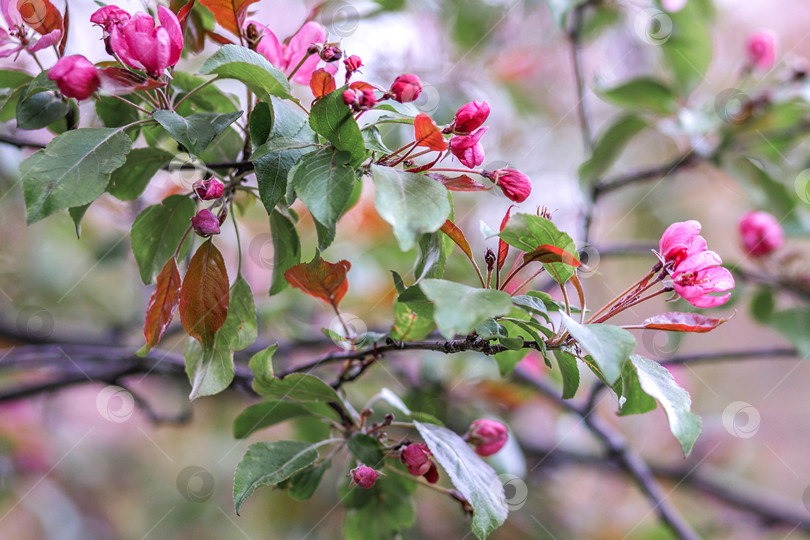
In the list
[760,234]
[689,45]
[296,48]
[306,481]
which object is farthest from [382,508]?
[689,45]

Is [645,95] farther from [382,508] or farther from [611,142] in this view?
[382,508]

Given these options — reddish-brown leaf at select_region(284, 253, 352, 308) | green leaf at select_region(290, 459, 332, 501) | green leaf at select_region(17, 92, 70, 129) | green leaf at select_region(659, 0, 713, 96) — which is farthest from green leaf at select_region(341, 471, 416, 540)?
green leaf at select_region(659, 0, 713, 96)

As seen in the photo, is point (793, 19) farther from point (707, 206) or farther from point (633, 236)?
point (633, 236)

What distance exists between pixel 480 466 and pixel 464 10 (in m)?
1.08

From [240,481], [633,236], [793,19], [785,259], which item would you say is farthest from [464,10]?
[793,19]

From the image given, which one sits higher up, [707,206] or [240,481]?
[240,481]

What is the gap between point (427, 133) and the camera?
1.55ft

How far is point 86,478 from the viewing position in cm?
175

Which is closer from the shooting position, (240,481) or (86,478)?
(240,481)

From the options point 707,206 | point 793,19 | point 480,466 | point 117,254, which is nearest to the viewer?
point 480,466

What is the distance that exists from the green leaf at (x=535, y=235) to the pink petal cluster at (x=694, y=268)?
9 cm

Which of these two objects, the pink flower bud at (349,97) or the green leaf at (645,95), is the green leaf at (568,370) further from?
the green leaf at (645,95)

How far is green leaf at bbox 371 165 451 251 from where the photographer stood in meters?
0.41

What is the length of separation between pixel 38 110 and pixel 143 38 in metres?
0.13
